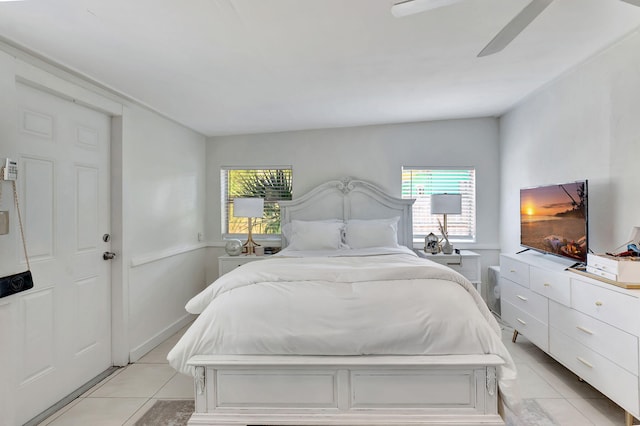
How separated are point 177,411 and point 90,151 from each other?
2054mm

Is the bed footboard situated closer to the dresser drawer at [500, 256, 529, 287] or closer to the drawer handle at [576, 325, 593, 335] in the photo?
the drawer handle at [576, 325, 593, 335]

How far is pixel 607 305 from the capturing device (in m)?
2.05

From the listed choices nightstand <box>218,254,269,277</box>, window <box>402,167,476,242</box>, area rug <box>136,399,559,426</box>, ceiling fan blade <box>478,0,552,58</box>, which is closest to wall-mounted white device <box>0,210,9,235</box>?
area rug <box>136,399,559,426</box>

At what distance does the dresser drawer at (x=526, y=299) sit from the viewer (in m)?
2.70

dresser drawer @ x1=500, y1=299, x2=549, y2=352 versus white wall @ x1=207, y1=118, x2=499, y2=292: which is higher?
white wall @ x1=207, y1=118, x2=499, y2=292

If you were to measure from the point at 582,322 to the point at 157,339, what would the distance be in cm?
357

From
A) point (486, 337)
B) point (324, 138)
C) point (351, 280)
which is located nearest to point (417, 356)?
point (486, 337)

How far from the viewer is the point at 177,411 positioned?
224 centimetres

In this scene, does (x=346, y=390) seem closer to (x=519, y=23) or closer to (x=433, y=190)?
(x=519, y=23)

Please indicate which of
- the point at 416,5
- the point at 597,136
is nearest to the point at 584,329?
the point at 597,136

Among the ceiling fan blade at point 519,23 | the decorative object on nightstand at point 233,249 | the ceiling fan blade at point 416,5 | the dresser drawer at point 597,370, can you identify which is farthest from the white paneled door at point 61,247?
the dresser drawer at point 597,370

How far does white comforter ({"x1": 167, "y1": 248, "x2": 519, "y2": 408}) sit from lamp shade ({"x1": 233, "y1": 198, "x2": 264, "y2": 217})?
6.42 ft

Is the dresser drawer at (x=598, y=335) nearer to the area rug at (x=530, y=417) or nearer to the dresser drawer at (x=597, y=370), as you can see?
the dresser drawer at (x=597, y=370)

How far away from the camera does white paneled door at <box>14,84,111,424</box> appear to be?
2.17m
